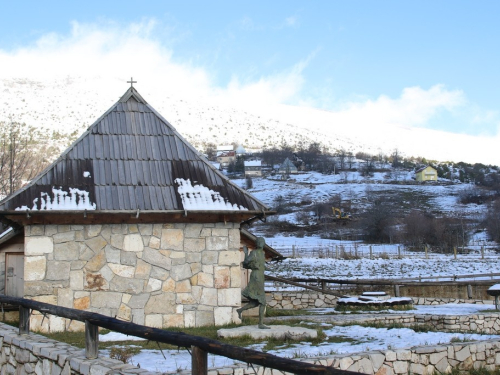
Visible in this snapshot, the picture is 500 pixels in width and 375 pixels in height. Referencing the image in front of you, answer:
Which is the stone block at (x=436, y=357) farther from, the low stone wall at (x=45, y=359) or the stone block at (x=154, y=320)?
the stone block at (x=154, y=320)

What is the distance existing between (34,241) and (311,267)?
22.4 m

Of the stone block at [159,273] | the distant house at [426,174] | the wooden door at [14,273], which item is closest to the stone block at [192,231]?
the stone block at [159,273]

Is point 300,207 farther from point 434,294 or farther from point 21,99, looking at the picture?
point 21,99

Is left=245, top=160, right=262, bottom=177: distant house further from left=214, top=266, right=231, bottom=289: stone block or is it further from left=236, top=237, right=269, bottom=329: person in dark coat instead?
left=236, top=237, right=269, bottom=329: person in dark coat

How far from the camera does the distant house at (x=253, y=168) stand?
89.1 meters

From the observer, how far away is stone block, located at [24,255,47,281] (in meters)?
10.5

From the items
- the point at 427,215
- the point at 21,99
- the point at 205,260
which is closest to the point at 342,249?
the point at 427,215

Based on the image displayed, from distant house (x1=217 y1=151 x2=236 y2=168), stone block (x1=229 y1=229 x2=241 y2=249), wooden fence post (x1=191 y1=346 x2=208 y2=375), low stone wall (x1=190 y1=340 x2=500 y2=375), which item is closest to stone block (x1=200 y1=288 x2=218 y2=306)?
stone block (x1=229 y1=229 x2=241 y2=249)

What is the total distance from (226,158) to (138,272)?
9492 centimetres

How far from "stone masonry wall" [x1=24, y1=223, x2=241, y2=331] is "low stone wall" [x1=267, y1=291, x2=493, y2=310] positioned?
317 inches

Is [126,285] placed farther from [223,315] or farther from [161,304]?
[223,315]

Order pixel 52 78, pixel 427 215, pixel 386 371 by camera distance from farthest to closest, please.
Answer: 1. pixel 52 78
2. pixel 427 215
3. pixel 386 371

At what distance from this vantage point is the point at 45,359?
6.32 metres

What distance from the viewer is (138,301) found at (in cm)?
1089
